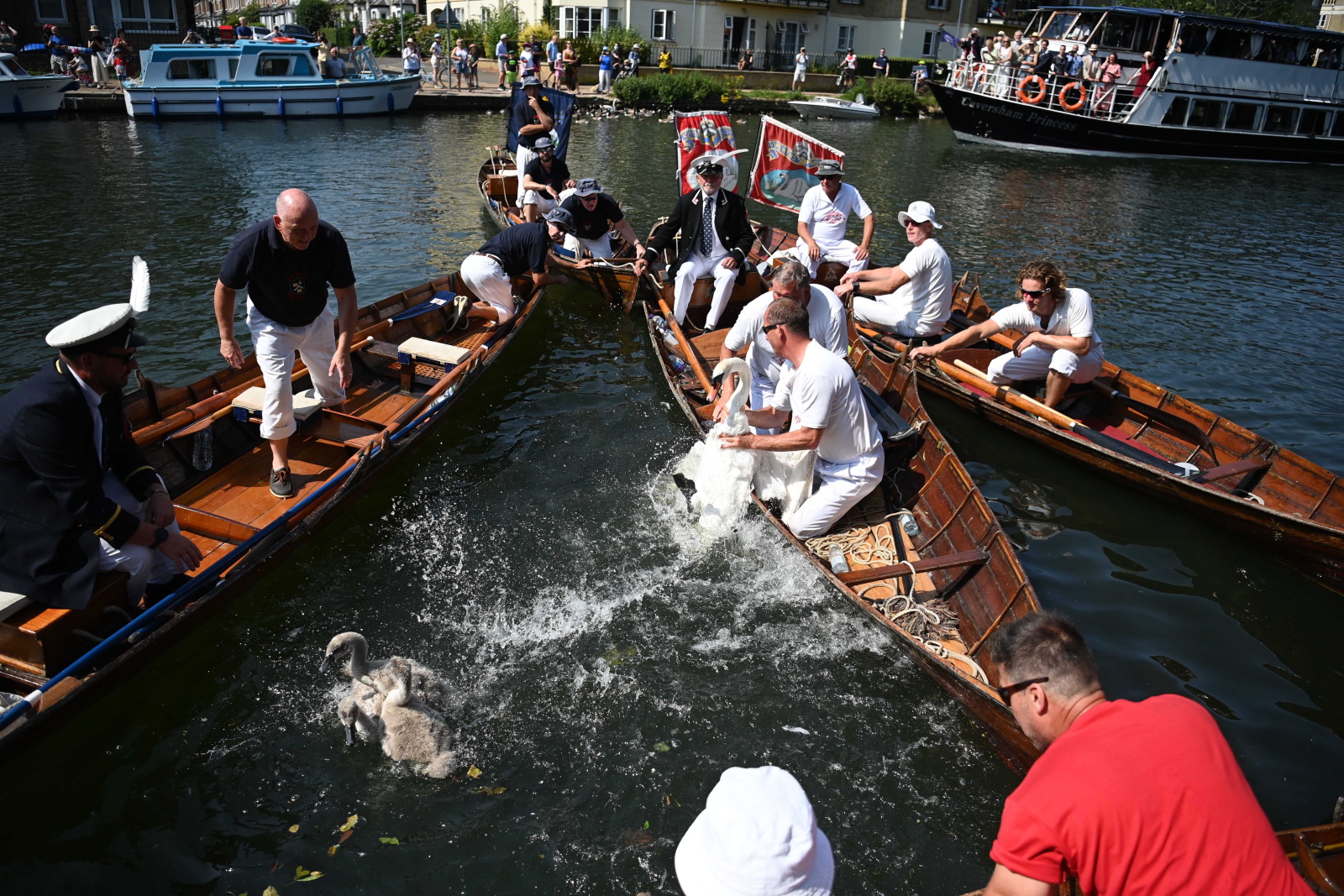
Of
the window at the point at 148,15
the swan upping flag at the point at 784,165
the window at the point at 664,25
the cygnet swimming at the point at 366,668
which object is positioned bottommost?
the cygnet swimming at the point at 366,668

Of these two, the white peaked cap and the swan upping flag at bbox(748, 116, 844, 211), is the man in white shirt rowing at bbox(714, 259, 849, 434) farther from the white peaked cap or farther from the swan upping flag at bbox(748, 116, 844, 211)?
the swan upping flag at bbox(748, 116, 844, 211)

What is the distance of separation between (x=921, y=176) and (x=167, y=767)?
26.9 metres

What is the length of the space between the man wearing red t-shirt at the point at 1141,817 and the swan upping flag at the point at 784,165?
12868 mm

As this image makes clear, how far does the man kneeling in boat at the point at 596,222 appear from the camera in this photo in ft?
41.2

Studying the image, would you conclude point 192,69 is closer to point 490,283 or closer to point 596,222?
point 596,222

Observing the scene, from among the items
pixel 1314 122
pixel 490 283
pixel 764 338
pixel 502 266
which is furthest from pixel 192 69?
pixel 1314 122

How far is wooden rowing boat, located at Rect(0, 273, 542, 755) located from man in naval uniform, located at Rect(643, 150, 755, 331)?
7.02 ft

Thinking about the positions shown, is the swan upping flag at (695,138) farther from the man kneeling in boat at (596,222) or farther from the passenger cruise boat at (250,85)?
the passenger cruise boat at (250,85)

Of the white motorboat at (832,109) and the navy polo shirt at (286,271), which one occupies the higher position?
the white motorboat at (832,109)

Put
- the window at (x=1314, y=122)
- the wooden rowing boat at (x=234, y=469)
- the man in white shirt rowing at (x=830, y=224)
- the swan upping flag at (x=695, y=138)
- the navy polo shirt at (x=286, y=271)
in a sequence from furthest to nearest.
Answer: the window at (x=1314, y=122) < the swan upping flag at (x=695, y=138) < the man in white shirt rowing at (x=830, y=224) < the navy polo shirt at (x=286, y=271) < the wooden rowing boat at (x=234, y=469)

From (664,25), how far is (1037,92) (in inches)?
921

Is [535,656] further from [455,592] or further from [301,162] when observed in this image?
[301,162]

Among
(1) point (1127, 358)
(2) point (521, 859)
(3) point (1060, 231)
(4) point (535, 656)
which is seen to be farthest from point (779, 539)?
(3) point (1060, 231)

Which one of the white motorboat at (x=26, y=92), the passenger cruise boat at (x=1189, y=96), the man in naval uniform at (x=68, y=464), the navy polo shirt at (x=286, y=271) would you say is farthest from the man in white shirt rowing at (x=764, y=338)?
the white motorboat at (x=26, y=92)
